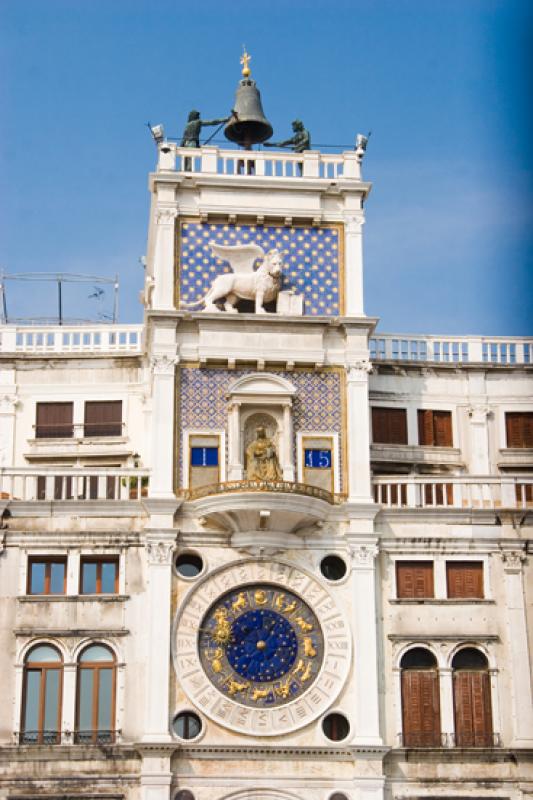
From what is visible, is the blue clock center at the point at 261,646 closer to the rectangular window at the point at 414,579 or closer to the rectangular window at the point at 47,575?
the rectangular window at the point at 414,579

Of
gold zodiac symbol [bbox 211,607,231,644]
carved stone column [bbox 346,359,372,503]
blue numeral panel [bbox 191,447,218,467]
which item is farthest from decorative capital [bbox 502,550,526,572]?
blue numeral panel [bbox 191,447,218,467]

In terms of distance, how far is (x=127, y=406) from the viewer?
45156mm

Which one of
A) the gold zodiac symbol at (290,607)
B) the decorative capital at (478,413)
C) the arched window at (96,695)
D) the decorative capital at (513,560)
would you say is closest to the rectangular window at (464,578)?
the decorative capital at (513,560)

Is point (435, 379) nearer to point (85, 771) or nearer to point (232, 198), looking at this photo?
point (232, 198)

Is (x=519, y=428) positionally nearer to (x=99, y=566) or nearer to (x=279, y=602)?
(x=279, y=602)

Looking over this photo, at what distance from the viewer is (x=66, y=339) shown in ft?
150

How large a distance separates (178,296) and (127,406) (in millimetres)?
4206

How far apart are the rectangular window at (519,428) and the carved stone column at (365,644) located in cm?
683

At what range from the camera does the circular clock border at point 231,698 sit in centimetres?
3919

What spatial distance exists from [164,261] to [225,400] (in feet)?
12.7

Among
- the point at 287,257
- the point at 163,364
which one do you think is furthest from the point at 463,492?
the point at 163,364

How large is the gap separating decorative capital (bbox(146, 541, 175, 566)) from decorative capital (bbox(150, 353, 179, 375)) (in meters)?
4.27

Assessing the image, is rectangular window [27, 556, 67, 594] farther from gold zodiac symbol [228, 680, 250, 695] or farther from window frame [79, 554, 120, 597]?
gold zodiac symbol [228, 680, 250, 695]

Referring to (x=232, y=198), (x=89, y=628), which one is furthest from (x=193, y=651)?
(x=232, y=198)
